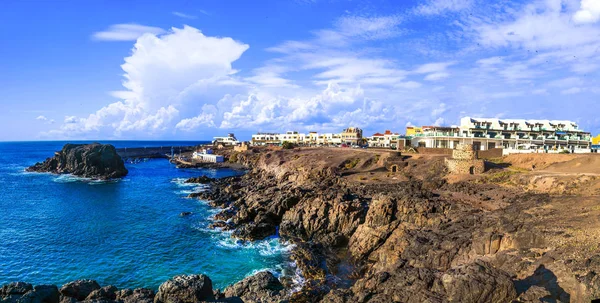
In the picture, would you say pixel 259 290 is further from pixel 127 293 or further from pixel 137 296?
pixel 127 293

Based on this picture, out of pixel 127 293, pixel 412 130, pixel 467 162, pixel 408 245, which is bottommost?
pixel 127 293

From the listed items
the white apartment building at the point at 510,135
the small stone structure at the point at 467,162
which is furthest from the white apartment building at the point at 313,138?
the small stone structure at the point at 467,162

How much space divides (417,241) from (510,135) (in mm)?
63986

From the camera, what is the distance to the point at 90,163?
90812mm

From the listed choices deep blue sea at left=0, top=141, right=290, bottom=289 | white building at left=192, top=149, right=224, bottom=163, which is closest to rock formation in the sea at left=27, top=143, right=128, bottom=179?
deep blue sea at left=0, top=141, right=290, bottom=289

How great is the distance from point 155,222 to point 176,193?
21522mm

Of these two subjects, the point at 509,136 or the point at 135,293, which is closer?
the point at 135,293

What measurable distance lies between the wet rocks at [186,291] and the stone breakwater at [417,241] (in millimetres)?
4600

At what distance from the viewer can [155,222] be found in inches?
1735

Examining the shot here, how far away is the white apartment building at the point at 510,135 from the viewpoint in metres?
71.3

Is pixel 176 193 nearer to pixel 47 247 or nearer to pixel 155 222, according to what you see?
pixel 155 222

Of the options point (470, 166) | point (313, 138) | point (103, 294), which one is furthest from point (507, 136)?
point (313, 138)

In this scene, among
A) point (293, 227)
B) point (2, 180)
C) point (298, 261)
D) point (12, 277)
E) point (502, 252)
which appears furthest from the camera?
point (2, 180)

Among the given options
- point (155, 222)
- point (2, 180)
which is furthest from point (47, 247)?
point (2, 180)
